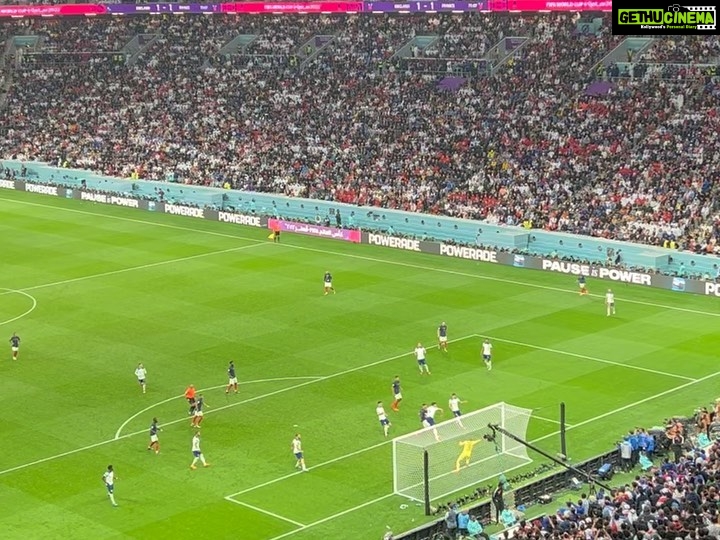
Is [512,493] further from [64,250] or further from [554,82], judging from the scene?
[554,82]

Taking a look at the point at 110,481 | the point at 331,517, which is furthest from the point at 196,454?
the point at 331,517

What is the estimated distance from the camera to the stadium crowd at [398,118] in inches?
2667

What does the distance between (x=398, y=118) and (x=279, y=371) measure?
38359 millimetres

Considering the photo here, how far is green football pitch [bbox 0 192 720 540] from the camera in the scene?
114ft

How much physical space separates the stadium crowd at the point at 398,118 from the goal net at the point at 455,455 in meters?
26.1

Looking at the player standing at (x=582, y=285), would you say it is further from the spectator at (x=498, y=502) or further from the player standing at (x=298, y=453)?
the spectator at (x=498, y=502)

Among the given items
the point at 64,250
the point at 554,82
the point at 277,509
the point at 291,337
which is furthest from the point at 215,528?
the point at 554,82

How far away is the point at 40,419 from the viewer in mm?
41344

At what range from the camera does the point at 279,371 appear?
→ 4606 cm

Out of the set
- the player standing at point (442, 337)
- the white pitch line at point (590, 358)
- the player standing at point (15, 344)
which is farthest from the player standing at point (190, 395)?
the white pitch line at point (590, 358)

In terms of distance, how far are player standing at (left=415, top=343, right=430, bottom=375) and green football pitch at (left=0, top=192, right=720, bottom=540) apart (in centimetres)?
63

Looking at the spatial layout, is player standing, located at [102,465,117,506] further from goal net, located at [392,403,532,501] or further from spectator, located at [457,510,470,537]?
spectator, located at [457,510,470,537]

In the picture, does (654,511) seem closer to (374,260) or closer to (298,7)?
(374,260)

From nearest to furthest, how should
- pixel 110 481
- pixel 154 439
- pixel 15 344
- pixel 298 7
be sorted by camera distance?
pixel 110 481
pixel 154 439
pixel 15 344
pixel 298 7
